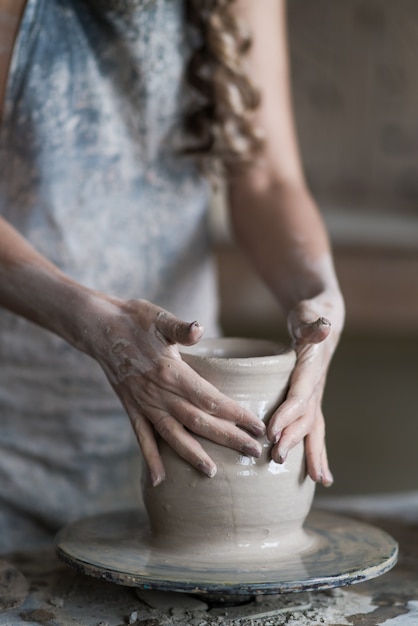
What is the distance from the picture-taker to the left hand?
1141 mm

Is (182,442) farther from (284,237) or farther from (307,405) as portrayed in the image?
(284,237)

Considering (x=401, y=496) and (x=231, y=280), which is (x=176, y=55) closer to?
(x=401, y=496)

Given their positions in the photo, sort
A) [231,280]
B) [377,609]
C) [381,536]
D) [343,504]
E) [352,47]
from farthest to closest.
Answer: [352,47] → [231,280] → [343,504] → [381,536] → [377,609]

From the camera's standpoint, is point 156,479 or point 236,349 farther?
point 236,349

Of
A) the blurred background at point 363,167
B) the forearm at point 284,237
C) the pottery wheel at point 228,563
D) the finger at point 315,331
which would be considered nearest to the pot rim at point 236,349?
the finger at point 315,331

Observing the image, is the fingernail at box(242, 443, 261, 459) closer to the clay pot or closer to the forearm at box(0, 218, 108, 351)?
the clay pot

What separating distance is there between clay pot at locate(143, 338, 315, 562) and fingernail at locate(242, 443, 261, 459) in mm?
23

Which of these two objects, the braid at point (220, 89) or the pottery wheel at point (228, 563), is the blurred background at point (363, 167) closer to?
the braid at point (220, 89)

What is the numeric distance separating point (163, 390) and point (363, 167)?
300cm

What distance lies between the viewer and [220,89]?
1.66 m

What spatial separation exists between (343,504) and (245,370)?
1.91 feet

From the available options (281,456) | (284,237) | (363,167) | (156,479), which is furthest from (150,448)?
(363,167)

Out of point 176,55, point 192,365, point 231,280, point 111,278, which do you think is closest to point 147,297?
point 111,278

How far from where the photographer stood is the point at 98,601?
3.73 ft
